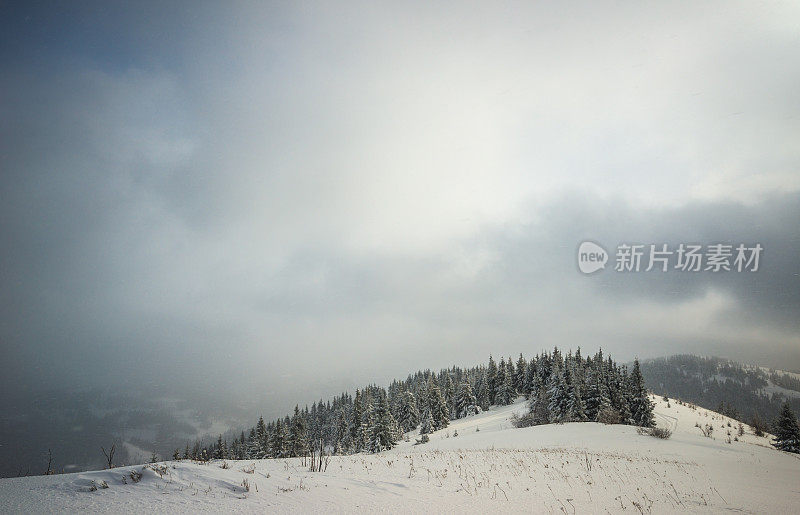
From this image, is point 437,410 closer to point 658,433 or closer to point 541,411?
point 541,411

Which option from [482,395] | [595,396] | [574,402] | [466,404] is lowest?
[466,404]

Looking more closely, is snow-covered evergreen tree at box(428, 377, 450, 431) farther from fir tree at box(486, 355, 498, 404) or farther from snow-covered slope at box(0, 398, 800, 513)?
snow-covered slope at box(0, 398, 800, 513)

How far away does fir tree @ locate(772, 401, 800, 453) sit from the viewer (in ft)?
101

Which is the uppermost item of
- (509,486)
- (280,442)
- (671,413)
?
(509,486)

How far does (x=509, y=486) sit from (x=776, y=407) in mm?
301631

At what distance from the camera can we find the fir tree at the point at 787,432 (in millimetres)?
30922

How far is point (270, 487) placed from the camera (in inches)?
308

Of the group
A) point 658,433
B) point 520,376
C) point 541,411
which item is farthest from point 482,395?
point 658,433

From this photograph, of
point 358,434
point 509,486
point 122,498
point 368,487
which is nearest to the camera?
point 122,498

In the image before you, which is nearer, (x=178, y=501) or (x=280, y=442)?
(x=178, y=501)

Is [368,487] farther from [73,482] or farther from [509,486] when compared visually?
[73,482]

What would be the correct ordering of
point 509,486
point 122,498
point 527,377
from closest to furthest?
point 122,498
point 509,486
point 527,377

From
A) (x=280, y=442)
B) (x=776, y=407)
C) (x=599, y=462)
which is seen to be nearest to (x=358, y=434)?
(x=280, y=442)

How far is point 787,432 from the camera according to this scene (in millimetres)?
31625
